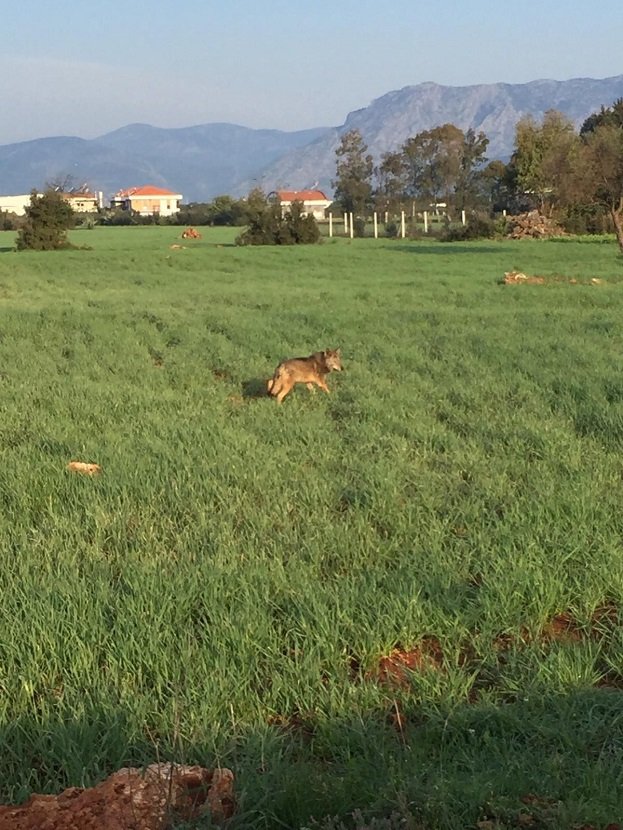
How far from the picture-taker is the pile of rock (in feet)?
161

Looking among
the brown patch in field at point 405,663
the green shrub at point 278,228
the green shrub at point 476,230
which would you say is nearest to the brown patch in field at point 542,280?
the brown patch in field at point 405,663

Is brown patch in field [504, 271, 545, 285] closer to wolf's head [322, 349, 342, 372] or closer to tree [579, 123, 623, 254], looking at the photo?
tree [579, 123, 623, 254]

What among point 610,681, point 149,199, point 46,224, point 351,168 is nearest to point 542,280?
point 610,681

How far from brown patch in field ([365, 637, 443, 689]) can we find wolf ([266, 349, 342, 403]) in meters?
5.50

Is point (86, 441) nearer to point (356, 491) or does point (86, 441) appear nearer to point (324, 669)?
point (356, 491)

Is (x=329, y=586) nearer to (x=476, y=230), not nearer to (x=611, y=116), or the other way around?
(x=476, y=230)

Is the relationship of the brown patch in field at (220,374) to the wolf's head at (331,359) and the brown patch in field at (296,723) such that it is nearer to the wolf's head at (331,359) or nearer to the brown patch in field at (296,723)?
the wolf's head at (331,359)

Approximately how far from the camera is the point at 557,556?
495 centimetres

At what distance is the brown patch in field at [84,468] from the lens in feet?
22.0

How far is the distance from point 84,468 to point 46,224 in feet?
133

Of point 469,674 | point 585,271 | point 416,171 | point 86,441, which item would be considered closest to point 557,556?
point 469,674

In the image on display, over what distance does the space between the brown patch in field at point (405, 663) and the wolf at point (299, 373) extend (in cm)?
550

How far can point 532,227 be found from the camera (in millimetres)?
49312

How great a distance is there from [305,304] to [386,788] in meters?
16.7
